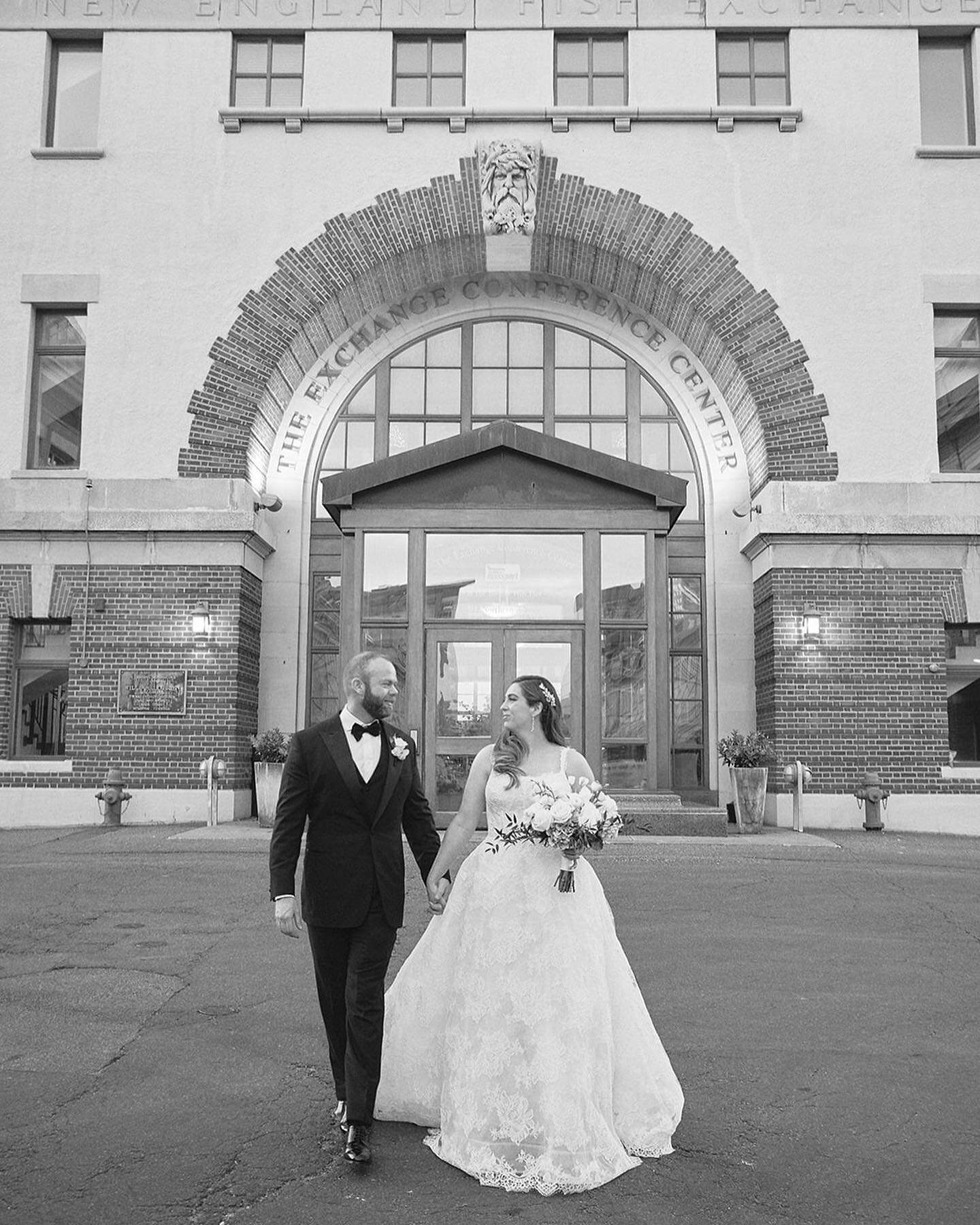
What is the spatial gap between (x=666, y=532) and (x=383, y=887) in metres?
11.9

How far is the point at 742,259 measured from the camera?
55.2 feet

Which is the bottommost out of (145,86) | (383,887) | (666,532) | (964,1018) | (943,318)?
(964,1018)

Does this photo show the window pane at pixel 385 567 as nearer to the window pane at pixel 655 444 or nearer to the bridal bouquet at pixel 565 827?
the window pane at pixel 655 444

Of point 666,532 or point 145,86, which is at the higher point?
point 145,86

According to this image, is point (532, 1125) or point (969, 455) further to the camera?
point (969, 455)

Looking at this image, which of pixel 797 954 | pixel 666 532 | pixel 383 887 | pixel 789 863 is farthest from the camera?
pixel 666 532

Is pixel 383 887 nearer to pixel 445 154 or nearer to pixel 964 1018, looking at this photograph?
pixel 964 1018

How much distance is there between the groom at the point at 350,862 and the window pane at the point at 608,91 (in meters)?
15.4

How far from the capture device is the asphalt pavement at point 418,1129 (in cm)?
371

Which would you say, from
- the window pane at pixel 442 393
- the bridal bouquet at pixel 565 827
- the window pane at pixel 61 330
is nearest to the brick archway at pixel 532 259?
the window pane at pixel 442 393

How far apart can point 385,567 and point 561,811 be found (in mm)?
11717

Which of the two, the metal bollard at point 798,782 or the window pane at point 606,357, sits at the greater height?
the window pane at point 606,357

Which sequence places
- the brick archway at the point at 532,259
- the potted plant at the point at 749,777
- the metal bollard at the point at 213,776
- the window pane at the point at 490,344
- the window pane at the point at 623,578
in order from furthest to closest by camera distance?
the window pane at the point at 490,344 → the brick archway at the point at 532,259 → the window pane at the point at 623,578 → the metal bollard at the point at 213,776 → the potted plant at the point at 749,777

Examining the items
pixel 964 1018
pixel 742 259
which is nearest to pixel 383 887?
pixel 964 1018
